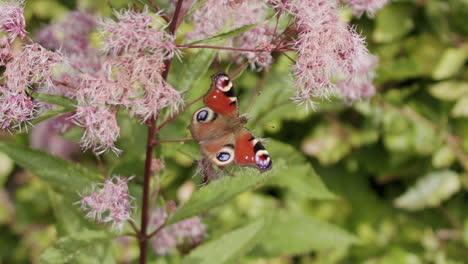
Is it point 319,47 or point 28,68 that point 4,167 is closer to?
point 28,68

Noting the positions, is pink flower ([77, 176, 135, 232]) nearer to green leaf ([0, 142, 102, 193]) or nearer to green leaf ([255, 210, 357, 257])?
green leaf ([0, 142, 102, 193])

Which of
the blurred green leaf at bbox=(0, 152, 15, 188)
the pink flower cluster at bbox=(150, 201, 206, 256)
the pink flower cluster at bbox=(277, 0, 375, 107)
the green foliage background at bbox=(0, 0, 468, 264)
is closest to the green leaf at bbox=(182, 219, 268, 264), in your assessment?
the pink flower cluster at bbox=(150, 201, 206, 256)

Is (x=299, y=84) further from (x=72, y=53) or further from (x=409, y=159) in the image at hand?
(x=409, y=159)

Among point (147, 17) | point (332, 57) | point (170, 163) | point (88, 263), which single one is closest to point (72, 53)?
point (147, 17)

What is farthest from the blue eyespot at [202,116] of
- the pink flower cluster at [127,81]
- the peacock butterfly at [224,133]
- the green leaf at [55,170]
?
the green leaf at [55,170]

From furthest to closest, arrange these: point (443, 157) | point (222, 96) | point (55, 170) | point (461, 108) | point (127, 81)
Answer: point (443, 157) → point (461, 108) → point (55, 170) → point (222, 96) → point (127, 81)

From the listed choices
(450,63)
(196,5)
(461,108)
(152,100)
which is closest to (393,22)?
(450,63)
